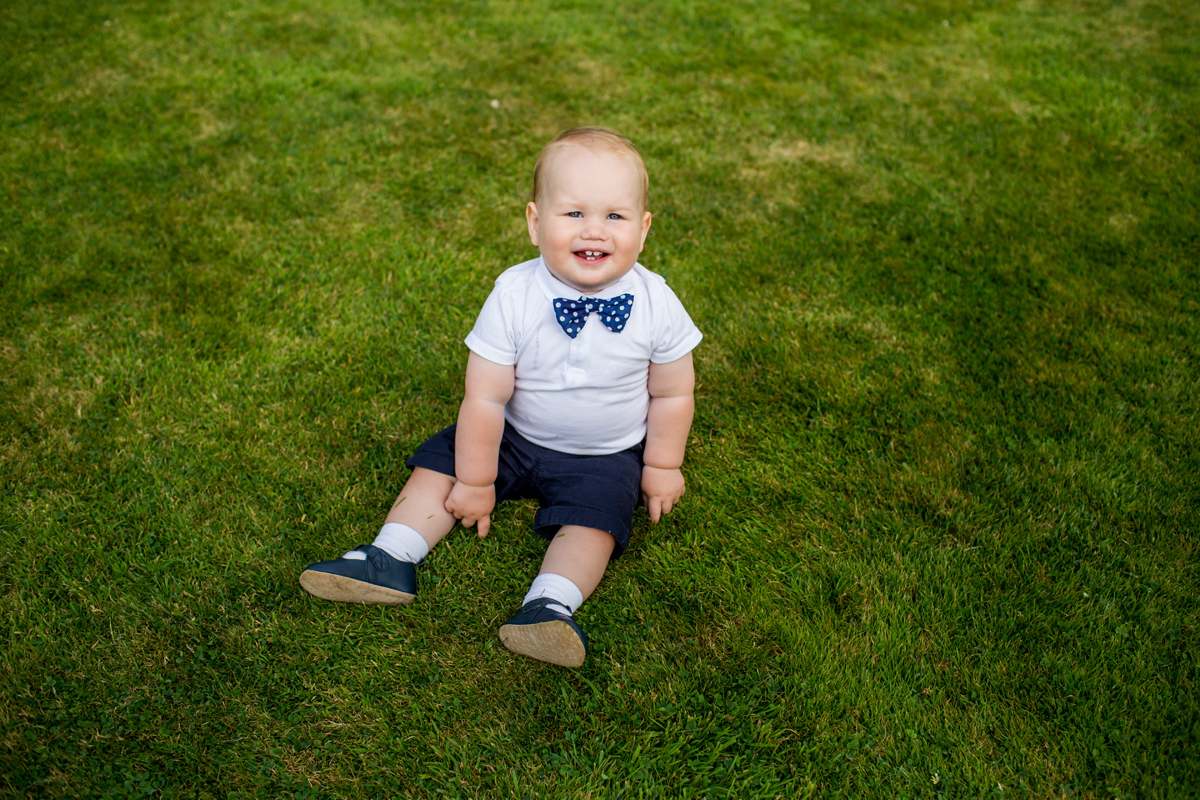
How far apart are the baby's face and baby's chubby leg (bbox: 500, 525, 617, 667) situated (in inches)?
33.2

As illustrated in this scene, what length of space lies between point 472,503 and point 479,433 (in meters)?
0.27

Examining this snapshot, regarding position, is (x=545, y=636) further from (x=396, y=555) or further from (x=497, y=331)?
(x=497, y=331)

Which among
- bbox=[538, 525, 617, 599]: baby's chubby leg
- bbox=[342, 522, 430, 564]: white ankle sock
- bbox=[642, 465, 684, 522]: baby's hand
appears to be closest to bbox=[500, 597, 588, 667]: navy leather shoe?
bbox=[538, 525, 617, 599]: baby's chubby leg

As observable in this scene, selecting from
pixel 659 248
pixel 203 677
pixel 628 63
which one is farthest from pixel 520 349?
pixel 628 63

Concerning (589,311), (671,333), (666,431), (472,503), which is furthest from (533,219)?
(472,503)

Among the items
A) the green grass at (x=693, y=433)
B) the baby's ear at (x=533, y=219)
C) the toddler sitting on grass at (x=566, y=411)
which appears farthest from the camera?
the baby's ear at (x=533, y=219)

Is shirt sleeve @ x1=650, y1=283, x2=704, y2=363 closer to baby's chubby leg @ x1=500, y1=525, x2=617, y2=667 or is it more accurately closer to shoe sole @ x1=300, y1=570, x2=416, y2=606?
baby's chubby leg @ x1=500, y1=525, x2=617, y2=667

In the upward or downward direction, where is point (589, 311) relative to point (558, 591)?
upward

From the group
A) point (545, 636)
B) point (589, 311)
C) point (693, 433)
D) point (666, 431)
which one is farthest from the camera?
point (693, 433)

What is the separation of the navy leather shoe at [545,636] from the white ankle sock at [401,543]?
0.43 m

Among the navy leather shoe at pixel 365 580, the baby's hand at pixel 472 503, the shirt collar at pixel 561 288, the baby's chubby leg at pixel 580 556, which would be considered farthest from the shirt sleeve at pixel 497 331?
the navy leather shoe at pixel 365 580

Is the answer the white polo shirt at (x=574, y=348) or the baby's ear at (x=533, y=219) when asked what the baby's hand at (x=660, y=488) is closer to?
the white polo shirt at (x=574, y=348)

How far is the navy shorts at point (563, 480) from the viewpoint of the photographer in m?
2.57

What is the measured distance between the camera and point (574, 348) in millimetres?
2461
